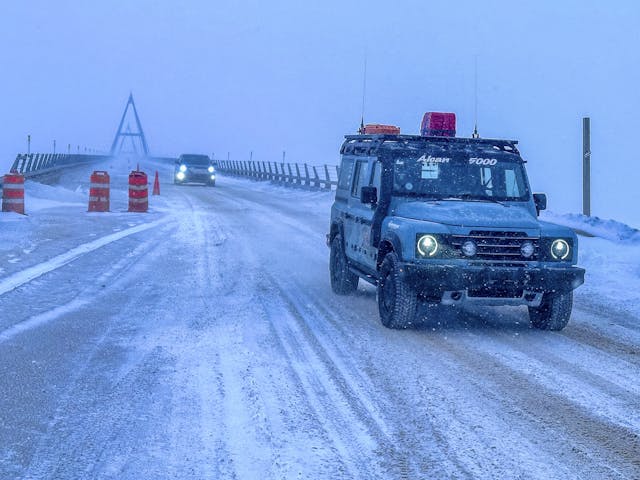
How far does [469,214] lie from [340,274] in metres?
2.68

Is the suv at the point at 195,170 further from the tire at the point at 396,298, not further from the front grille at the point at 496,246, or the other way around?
the front grille at the point at 496,246

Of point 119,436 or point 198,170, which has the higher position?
point 198,170

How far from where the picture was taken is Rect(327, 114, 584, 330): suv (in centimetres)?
812

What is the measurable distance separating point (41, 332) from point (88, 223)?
12127 millimetres

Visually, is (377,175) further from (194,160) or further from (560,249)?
(194,160)

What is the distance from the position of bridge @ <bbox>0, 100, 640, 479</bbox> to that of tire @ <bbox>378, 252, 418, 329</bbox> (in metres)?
0.15

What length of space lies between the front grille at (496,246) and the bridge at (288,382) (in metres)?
0.75

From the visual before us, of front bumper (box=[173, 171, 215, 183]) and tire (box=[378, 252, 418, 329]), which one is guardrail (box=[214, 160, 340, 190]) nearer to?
front bumper (box=[173, 171, 215, 183])

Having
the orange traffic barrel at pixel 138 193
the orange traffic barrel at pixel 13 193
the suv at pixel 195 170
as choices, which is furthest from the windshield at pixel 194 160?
the orange traffic barrel at pixel 13 193

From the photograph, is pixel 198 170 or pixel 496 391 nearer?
pixel 496 391

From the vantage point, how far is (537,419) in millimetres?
5480

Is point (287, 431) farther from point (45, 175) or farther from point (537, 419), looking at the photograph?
point (45, 175)

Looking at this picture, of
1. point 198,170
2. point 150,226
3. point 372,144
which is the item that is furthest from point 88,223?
point 198,170

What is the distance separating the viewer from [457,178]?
30.9ft
